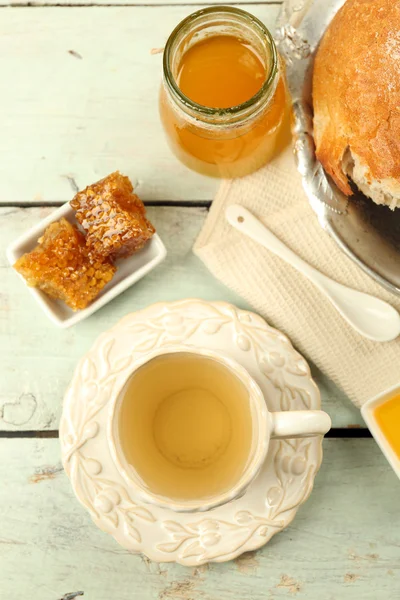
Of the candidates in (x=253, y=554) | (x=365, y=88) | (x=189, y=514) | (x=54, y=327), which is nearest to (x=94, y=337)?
(x=54, y=327)

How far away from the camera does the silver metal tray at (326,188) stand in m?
0.91

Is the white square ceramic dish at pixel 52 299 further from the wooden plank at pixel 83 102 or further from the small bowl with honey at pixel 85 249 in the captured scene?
the wooden plank at pixel 83 102

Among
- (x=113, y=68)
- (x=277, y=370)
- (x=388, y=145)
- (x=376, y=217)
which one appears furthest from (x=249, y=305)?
(x=113, y=68)

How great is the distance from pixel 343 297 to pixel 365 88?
0.33 meters

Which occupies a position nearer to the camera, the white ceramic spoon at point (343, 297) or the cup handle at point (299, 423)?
the cup handle at point (299, 423)

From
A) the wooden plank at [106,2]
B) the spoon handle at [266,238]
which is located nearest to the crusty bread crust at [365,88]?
the spoon handle at [266,238]

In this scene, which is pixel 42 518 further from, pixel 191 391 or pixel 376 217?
pixel 376 217

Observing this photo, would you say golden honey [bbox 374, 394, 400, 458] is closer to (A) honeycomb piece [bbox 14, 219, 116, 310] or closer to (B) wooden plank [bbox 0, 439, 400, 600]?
(B) wooden plank [bbox 0, 439, 400, 600]

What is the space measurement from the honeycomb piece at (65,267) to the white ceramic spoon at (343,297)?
0.24 metres

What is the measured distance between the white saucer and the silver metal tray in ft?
0.64

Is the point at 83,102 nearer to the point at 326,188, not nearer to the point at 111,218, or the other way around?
the point at 111,218

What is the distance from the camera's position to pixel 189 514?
869 millimetres

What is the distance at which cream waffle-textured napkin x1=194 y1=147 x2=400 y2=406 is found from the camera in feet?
3.19

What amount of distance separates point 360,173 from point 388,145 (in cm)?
Result: 7
